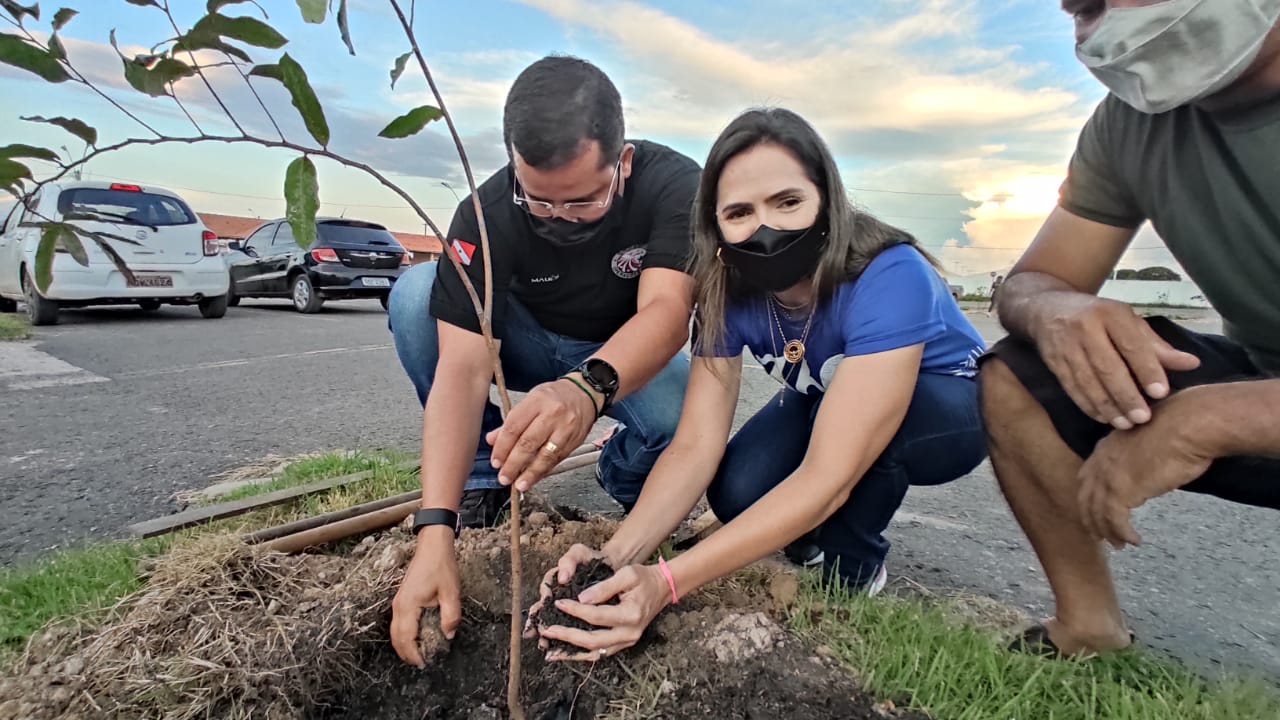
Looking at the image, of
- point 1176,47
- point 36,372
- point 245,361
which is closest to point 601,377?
point 1176,47

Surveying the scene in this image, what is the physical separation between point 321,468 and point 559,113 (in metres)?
1.93

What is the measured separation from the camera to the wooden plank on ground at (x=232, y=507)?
242 centimetres

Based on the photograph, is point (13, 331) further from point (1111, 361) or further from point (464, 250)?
point (1111, 361)

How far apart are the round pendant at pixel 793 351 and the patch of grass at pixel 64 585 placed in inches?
75.0

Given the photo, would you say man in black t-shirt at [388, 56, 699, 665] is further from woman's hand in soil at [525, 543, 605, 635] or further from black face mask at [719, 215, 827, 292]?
black face mask at [719, 215, 827, 292]

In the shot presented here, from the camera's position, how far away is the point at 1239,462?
157 cm

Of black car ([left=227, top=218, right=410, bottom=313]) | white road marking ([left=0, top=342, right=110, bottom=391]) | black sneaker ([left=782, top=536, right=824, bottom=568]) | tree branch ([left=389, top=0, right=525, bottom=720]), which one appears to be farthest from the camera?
black car ([left=227, top=218, right=410, bottom=313])

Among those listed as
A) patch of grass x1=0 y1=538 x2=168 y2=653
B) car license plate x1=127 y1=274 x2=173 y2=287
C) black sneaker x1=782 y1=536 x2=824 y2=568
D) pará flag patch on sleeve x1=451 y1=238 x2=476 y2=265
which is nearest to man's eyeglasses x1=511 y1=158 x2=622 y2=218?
pará flag patch on sleeve x1=451 y1=238 x2=476 y2=265

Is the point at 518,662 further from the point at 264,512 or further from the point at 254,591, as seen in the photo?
the point at 264,512

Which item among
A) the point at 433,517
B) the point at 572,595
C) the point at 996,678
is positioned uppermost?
the point at 433,517


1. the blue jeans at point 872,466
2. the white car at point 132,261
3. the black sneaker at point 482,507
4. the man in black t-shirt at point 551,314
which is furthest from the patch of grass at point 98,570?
the white car at point 132,261

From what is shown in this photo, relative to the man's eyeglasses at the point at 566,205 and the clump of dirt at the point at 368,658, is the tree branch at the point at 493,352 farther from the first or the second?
the man's eyeglasses at the point at 566,205

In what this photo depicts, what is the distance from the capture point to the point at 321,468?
3.12 meters

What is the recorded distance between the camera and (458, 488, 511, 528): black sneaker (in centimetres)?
259
